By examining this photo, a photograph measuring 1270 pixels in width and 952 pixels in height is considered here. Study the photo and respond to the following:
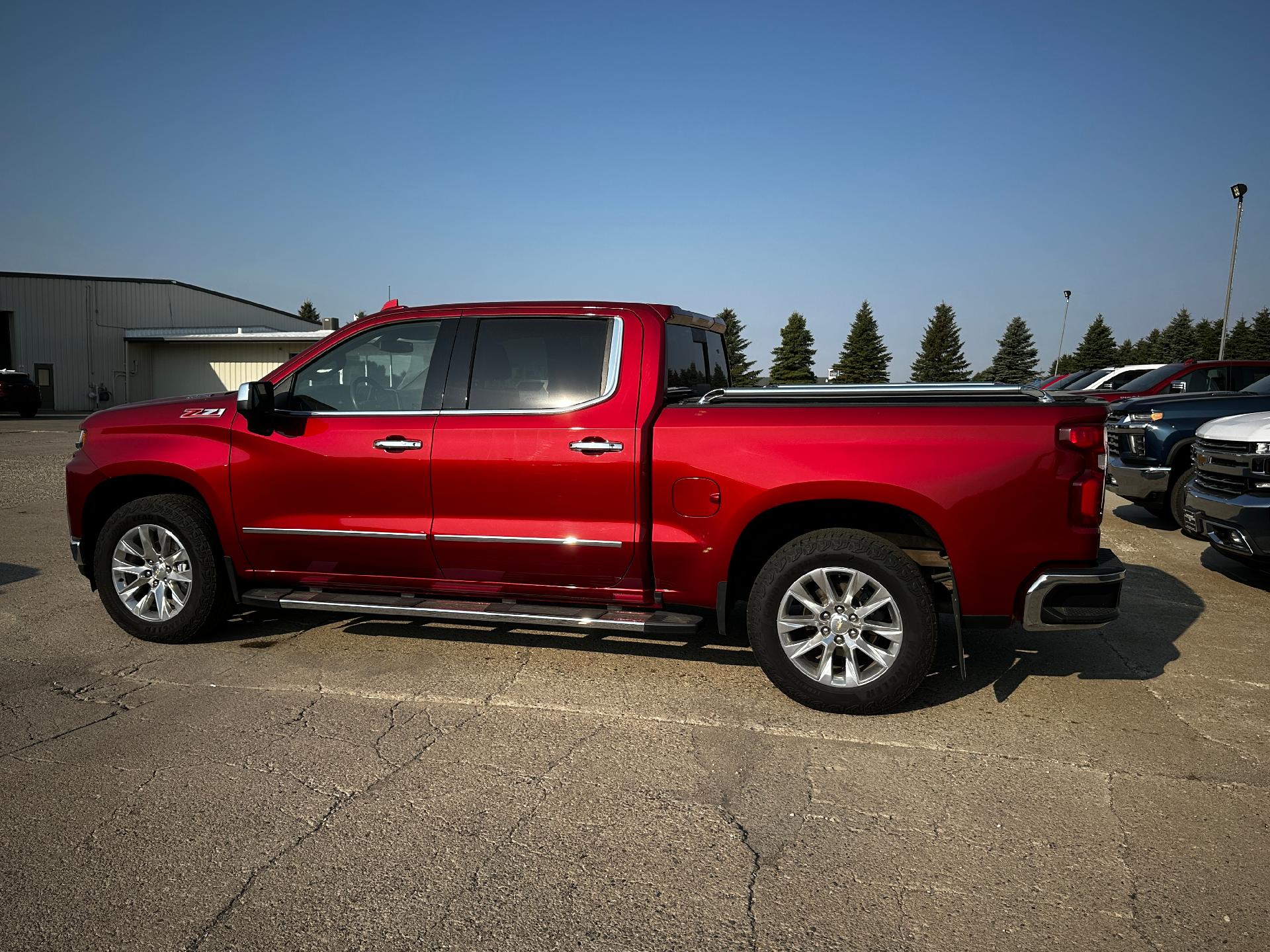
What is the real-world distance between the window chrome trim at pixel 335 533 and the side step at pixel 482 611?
34cm

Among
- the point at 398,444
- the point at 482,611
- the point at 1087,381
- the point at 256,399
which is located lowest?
the point at 482,611

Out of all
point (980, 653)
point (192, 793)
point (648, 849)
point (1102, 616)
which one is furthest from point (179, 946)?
point (980, 653)

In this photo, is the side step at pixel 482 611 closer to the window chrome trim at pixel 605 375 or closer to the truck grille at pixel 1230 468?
the window chrome trim at pixel 605 375

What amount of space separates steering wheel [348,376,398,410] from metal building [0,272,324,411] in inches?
1324

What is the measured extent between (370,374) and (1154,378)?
12.1 m

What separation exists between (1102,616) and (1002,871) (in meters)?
1.55

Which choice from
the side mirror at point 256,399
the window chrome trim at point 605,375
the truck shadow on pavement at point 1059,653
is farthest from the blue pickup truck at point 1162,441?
the side mirror at point 256,399

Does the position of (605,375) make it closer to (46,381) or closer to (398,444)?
(398,444)

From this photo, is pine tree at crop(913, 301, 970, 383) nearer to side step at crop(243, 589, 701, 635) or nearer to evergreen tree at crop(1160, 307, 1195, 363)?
evergreen tree at crop(1160, 307, 1195, 363)

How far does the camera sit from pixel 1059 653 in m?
5.03

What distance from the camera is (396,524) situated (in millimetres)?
4711

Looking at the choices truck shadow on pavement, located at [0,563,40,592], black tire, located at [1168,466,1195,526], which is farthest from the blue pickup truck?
truck shadow on pavement, located at [0,563,40,592]

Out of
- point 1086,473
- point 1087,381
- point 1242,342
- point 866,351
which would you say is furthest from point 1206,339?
point 1086,473

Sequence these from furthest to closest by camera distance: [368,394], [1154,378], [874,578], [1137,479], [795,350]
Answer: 1. [795,350]
2. [1154,378]
3. [1137,479]
4. [368,394]
5. [874,578]
